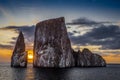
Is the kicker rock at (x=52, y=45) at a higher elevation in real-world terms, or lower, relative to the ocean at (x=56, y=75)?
higher

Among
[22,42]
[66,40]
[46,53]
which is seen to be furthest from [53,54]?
[22,42]

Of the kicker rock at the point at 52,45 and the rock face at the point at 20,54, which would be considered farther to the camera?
the rock face at the point at 20,54

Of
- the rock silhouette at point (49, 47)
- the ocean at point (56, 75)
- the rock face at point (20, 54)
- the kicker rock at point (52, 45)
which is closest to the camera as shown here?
the ocean at point (56, 75)

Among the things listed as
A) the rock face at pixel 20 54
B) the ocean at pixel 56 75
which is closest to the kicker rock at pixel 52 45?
the rock face at pixel 20 54

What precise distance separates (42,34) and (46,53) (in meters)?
16.1

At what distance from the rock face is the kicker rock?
973cm

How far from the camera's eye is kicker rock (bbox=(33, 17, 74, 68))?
6791 inches

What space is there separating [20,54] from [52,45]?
24654mm

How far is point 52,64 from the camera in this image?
171m

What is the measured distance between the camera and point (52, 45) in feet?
569

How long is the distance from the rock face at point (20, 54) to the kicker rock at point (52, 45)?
973 centimetres

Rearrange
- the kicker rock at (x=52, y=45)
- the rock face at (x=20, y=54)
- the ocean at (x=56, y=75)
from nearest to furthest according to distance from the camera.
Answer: the ocean at (x=56, y=75), the kicker rock at (x=52, y=45), the rock face at (x=20, y=54)

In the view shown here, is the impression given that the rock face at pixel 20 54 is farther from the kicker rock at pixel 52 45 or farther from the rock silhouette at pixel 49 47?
the kicker rock at pixel 52 45

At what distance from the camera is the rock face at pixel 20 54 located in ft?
576
